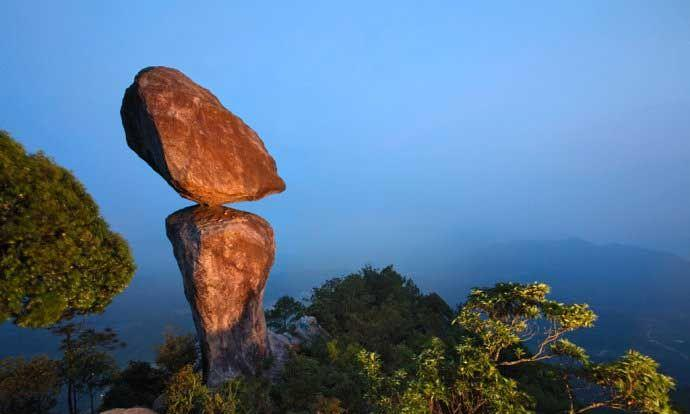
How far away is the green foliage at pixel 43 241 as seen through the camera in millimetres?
7312

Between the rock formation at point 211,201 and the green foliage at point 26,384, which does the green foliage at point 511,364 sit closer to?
the rock formation at point 211,201

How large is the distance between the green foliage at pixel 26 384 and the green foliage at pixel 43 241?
12.2 m

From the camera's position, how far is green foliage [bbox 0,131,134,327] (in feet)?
24.0

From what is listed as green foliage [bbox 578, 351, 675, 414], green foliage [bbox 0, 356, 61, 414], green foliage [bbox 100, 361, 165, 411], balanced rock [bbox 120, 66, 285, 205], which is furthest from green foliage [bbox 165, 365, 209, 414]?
green foliage [bbox 578, 351, 675, 414]

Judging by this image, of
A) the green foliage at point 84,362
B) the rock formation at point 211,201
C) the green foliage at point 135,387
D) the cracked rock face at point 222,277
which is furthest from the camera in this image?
the green foliage at point 84,362

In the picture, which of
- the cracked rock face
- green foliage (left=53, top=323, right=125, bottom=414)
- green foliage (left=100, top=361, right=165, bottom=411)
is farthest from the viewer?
green foliage (left=53, top=323, right=125, bottom=414)

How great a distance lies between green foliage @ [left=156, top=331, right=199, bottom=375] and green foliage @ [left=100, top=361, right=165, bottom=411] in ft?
2.34

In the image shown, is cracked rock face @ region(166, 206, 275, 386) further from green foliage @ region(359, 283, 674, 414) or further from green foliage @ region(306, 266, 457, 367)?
green foliage @ region(359, 283, 674, 414)

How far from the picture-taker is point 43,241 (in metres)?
7.83

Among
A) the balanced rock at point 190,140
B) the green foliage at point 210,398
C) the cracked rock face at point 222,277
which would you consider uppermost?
the balanced rock at point 190,140

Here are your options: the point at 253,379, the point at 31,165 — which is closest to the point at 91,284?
the point at 31,165

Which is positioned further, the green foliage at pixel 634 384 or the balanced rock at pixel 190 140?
the balanced rock at pixel 190 140

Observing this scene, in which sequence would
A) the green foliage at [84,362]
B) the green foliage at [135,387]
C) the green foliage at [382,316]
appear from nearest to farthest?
the green foliage at [135,387], the green foliage at [84,362], the green foliage at [382,316]

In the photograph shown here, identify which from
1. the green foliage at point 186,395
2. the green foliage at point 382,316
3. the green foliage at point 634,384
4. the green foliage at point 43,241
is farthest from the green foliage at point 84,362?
the green foliage at point 634,384
